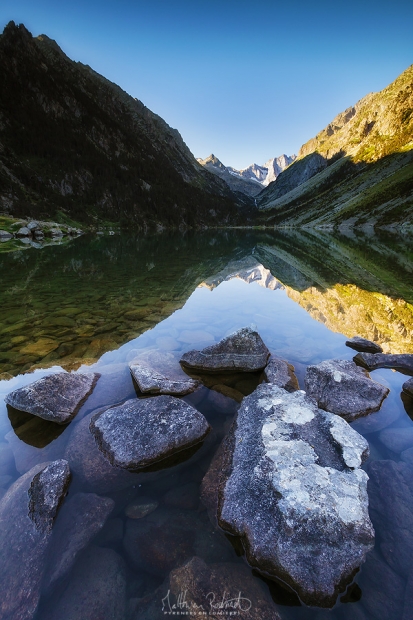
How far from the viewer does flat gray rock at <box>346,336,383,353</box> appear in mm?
10953

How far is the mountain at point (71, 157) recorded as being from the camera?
96.3 metres

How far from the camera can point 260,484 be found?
4496 millimetres

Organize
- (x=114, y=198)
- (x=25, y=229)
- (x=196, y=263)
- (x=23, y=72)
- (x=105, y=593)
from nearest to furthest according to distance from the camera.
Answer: (x=105, y=593)
(x=196, y=263)
(x=25, y=229)
(x=114, y=198)
(x=23, y=72)

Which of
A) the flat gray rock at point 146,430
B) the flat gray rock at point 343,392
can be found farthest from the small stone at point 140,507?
the flat gray rock at point 343,392

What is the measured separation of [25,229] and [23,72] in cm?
15439

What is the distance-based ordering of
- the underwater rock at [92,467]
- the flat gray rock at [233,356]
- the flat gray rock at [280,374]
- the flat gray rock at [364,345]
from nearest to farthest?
1. the underwater rock at [92,467]
2. the flat gray rock at [280,374]
3. the flat gray rock at [233,356]
4. the flat gray rock at [364,345]

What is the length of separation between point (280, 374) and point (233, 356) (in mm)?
1697

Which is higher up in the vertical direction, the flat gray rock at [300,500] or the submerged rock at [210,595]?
the flat gray rock at [300,500]

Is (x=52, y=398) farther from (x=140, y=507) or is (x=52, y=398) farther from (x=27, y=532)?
(x=140, y=507)

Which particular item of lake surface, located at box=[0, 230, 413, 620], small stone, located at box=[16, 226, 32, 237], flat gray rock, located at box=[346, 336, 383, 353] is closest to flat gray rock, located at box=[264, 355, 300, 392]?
lake surface, located at box=[0, 230, 413, 620]

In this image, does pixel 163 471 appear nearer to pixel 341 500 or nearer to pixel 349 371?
pixel 341 500

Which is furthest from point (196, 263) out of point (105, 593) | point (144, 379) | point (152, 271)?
point (105, 593)

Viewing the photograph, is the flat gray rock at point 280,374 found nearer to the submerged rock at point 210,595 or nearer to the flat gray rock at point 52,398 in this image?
the submerged rock at point 210,595

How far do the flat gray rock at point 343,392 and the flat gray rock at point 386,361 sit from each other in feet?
5.20
